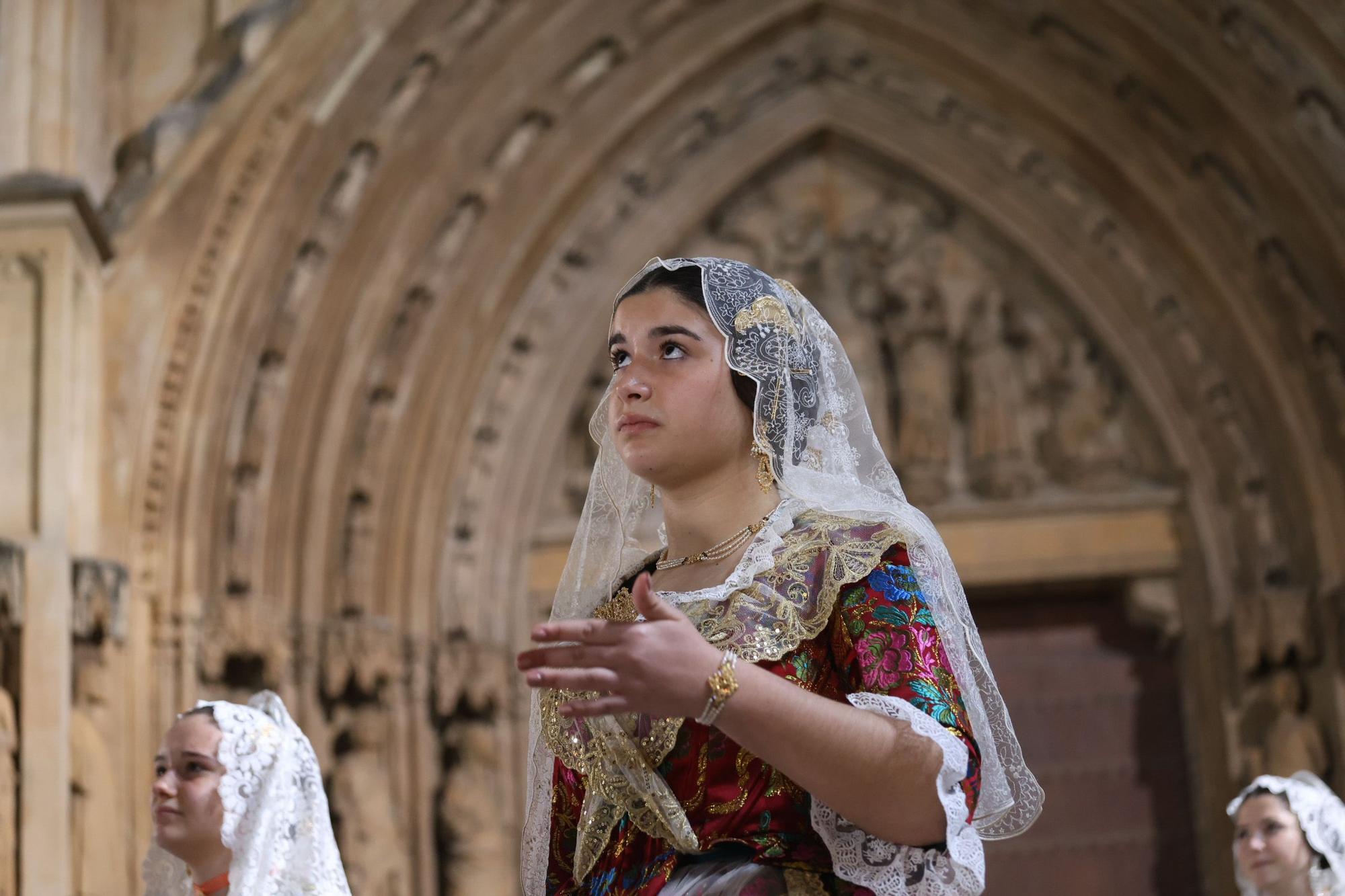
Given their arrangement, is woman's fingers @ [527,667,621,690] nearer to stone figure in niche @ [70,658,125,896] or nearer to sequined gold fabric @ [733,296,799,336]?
sequined gold fabric @ [733,296,799,336]

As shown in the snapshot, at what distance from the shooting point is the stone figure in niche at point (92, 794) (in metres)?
4.94

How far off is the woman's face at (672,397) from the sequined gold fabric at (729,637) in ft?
0.45

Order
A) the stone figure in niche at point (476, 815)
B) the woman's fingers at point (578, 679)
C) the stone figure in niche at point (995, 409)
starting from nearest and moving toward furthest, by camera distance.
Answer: the woman's fingers at point (578, 679) < the stone figure in niche at point (476, 815) < the stone figure in niche at point (995, 409)

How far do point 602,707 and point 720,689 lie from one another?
105 mm

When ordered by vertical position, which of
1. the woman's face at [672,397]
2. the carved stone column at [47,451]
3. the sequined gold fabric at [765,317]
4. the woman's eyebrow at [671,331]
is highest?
the carved stone column at [47,451]

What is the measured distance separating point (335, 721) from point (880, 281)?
10.0ft

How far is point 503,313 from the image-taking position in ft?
22.8

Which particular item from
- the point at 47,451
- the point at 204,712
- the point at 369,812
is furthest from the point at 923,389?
the point at 204,712

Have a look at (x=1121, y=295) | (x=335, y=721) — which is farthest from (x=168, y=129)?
(x=1121, y=295)

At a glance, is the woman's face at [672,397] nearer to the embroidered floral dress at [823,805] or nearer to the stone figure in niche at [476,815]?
the embroidered floral dress at [823,805]

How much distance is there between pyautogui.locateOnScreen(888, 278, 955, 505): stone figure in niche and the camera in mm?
7004

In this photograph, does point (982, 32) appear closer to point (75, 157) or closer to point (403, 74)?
point (403, 74)

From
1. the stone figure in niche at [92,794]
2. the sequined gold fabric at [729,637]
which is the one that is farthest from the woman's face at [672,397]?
the stone figure in niche at [92,794]

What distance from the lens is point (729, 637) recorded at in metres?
1.71
